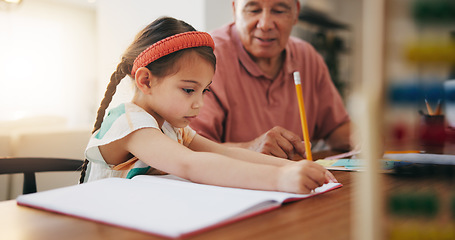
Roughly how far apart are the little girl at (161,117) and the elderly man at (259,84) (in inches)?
15.5

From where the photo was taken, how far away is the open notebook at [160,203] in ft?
1.46

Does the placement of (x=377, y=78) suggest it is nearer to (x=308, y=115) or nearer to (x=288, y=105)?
(x=288, y=105)

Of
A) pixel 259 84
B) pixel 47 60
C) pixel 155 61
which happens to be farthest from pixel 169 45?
pixel 47 60

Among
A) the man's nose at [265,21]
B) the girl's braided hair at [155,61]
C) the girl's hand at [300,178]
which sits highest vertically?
the man's nose at [265,21]

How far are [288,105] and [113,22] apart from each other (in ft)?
8.29

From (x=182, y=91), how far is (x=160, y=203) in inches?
16.2

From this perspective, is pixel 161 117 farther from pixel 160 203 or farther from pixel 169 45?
pixel 160 203

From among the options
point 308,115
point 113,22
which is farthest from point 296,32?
point 308,115

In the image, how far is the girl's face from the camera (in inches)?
35.4

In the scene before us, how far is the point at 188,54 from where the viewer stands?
918 millimetres

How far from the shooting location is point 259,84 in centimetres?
158

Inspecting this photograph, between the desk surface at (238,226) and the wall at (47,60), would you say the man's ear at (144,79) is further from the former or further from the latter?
the wall at (47,60)

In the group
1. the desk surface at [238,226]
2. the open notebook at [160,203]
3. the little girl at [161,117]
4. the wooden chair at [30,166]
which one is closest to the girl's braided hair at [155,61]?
the little girl at [161,117]

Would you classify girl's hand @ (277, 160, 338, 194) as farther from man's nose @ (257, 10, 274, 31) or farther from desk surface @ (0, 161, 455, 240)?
man's nose @ (257, 10, 274, 31)
